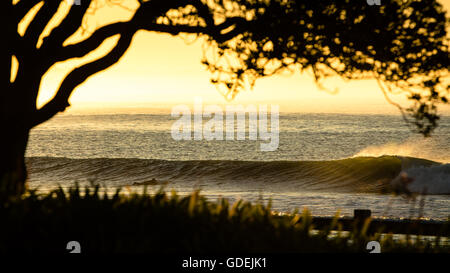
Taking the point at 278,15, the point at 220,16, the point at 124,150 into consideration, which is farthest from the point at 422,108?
the point at 124,150

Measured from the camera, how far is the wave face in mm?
33750

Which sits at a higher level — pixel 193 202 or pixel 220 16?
pixel 220 16

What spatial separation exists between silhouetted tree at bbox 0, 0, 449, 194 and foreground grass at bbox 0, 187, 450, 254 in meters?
2.57

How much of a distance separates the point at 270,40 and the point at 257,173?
30109 mm

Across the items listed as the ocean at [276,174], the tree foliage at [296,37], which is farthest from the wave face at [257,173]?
the tree foliage at [296,37]

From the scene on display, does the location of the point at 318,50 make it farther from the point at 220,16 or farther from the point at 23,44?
the point at 23,44

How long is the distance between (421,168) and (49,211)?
102 feet

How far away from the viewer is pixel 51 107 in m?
9.22

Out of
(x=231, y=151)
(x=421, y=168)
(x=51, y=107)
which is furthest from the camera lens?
(x=231, y=151)

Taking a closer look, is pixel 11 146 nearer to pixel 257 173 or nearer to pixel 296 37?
pixel 296 37

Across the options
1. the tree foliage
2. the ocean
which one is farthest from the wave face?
the tree foliage

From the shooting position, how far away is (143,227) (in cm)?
635

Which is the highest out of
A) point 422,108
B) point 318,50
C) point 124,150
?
point 318,50

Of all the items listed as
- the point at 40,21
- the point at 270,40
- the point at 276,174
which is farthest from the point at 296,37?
the point at 276,174
